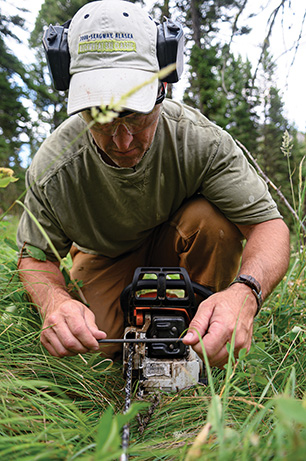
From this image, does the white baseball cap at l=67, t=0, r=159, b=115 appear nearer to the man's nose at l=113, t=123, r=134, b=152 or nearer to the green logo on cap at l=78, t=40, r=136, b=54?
the green logo on cap at l=78, t=40, r=136, b=54

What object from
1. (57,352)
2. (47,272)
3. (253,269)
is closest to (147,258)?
(47,272)

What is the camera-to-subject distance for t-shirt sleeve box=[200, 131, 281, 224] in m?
1.89

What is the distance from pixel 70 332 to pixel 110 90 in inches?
34.3

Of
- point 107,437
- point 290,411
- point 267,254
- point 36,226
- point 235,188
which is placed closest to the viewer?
point 290,411

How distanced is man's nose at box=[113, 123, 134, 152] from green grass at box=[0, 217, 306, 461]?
794 millimetres

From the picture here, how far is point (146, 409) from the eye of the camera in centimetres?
135

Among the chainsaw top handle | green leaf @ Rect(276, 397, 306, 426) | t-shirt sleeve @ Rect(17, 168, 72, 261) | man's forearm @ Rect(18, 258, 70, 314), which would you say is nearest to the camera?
green leaf @ Rect(276, 397, 306, 426)

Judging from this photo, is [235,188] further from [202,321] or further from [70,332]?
[70,332]

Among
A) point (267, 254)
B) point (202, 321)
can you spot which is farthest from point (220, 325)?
point (267, 254)

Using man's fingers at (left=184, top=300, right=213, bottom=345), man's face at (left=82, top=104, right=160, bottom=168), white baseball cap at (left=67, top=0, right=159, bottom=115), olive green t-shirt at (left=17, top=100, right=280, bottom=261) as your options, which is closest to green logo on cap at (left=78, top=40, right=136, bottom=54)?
white baseball cap at (left=67, top=0, right=159, bottom=115)

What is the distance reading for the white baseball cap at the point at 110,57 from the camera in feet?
4.61

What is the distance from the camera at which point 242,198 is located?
1.90 m

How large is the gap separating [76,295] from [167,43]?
1.40m

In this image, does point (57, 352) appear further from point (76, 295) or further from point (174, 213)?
point (174, 213)
